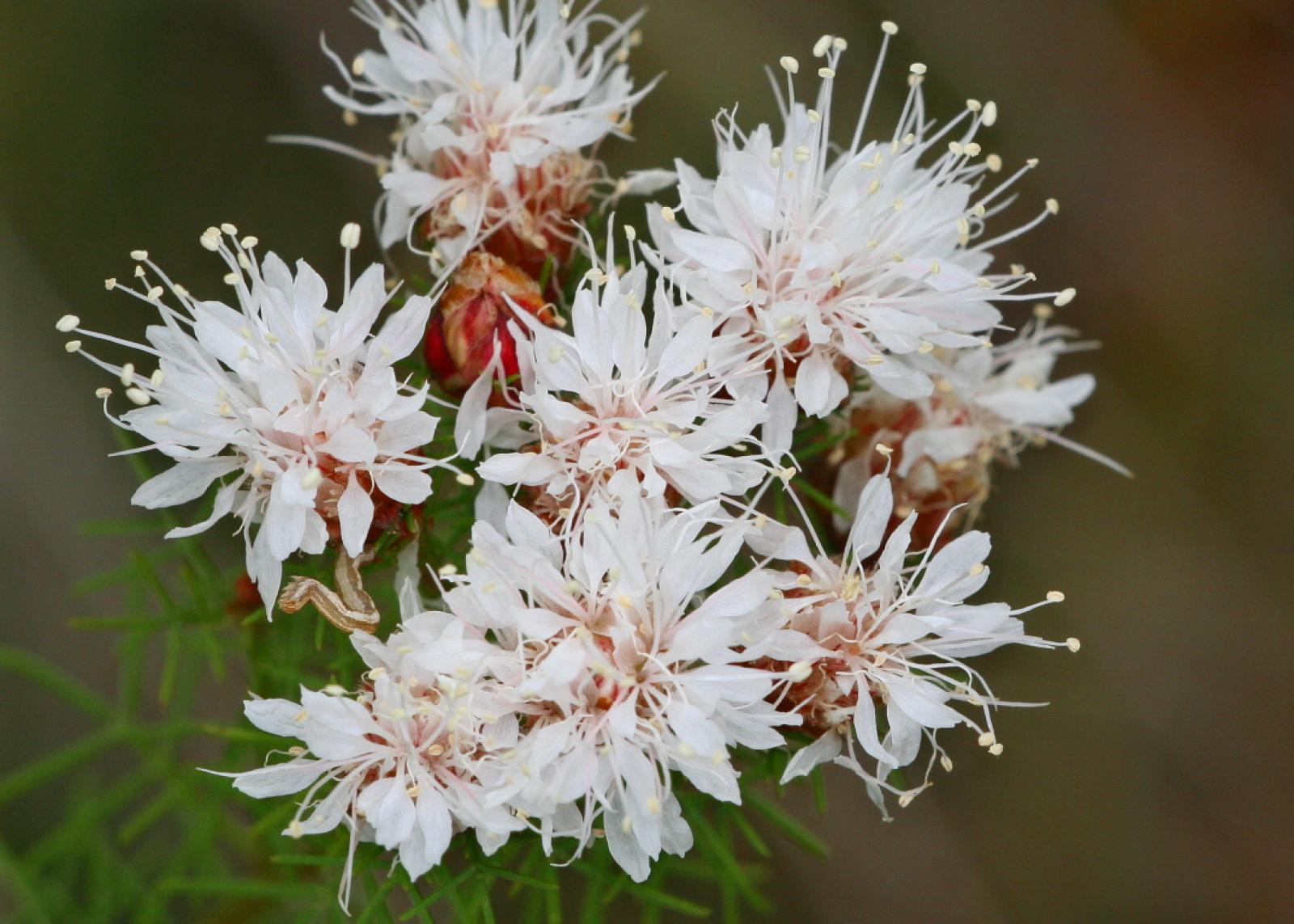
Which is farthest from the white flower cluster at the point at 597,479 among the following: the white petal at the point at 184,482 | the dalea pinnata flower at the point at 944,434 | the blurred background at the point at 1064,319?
the blurred background at the point at 1064,319

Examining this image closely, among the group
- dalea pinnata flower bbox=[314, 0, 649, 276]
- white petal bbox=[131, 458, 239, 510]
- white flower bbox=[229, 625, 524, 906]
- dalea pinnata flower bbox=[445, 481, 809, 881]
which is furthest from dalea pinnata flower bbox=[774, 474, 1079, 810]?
white petal bbox=[131, 458, 239, 510]

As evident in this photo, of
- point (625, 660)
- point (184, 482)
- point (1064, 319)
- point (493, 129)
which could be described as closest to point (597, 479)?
point (625, 660)

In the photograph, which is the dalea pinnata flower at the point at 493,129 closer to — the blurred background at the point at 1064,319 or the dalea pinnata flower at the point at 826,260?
the dalea pinnata flower at the point at 826,260

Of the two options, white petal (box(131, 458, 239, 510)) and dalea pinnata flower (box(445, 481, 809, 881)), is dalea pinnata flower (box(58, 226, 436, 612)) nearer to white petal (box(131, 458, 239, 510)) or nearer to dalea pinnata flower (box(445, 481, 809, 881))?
white petal (box(131, 458, 239, 510))

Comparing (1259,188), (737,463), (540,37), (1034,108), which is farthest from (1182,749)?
(540,37)

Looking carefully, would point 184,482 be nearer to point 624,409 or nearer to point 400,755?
point 400,755

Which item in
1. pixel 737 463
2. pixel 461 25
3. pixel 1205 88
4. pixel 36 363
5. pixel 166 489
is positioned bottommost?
pixel 36 363

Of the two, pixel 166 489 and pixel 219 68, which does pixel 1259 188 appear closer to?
pixel 219 68
